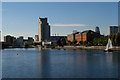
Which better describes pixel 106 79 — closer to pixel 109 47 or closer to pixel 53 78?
pixel 53 78

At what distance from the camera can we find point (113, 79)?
104 feet

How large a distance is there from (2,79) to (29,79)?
4.37 m

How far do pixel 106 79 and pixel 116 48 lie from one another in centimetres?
8818

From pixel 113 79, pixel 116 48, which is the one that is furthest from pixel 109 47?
pixel 113 79

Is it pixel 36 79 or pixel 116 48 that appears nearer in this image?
pixel 36 79

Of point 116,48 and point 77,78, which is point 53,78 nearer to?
point 77,78

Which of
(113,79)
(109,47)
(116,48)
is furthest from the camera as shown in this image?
(116,48)

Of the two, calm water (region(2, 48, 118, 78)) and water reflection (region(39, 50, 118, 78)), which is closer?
water reflection (region(39, 50, 118, 78))

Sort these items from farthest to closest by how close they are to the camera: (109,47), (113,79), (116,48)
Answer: (116,48) → (109,47) → (113,79)

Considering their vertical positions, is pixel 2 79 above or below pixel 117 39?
below

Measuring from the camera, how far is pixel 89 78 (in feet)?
105

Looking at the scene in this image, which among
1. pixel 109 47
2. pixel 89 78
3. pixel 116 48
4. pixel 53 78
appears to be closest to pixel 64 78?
pixel 53 78

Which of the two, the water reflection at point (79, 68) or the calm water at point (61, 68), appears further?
the calm water at point (61, 68)

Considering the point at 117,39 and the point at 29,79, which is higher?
the point at 117,39
